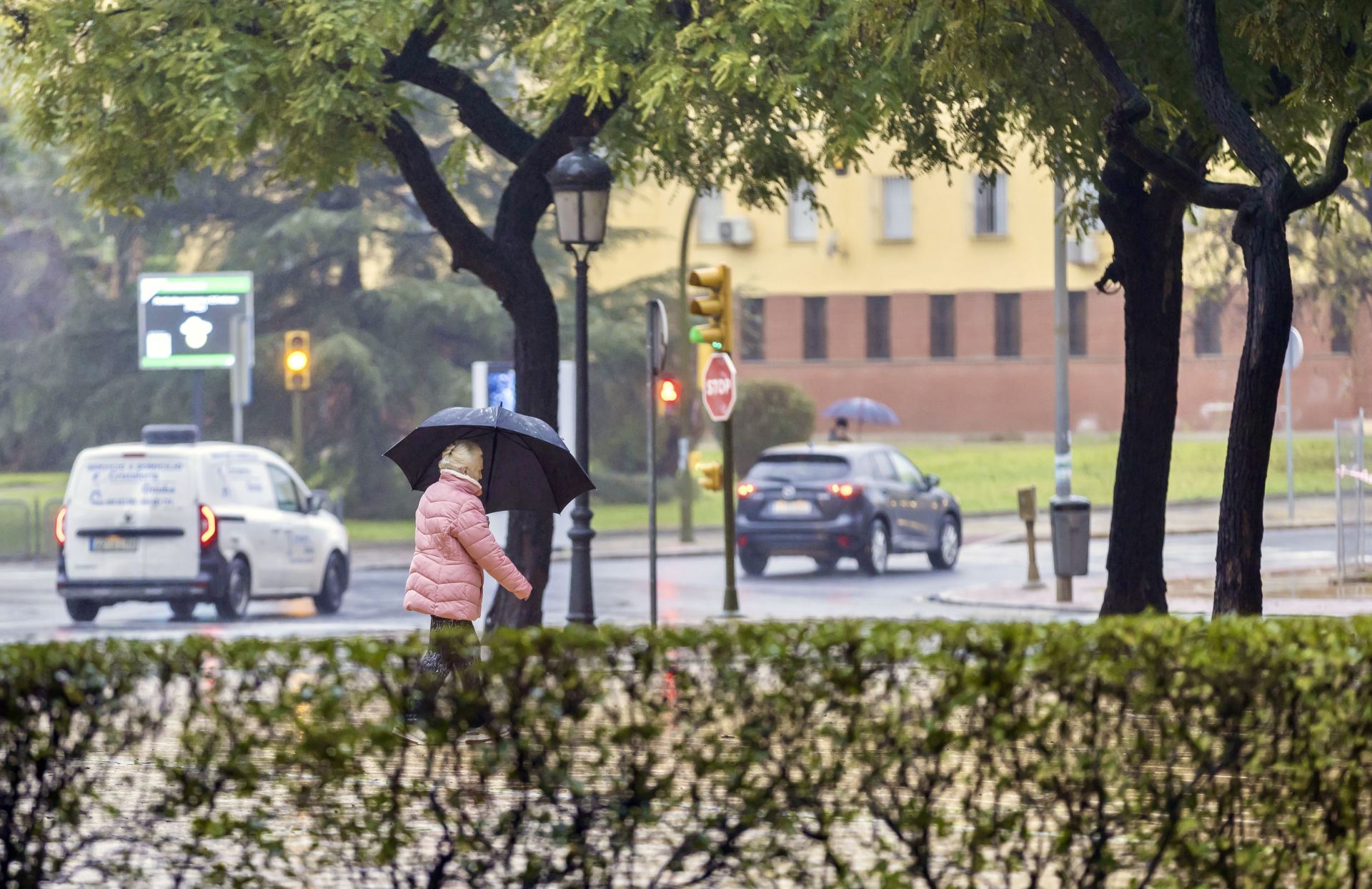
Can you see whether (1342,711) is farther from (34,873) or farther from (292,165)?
(292,165)

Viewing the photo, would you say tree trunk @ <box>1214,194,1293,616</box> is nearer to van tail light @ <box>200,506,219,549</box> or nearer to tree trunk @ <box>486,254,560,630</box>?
Answer: tree trunk @ <box>486,254,560,630</box>

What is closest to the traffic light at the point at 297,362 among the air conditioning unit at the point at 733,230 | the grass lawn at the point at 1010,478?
the grass lawn at the point at 1010,478

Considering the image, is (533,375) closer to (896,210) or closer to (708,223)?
(708,223)

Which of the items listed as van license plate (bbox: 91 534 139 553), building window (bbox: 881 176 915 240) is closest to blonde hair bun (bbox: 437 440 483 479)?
van license plate (bbox: 91 534 139 553)

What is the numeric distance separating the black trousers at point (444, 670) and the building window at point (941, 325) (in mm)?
54161

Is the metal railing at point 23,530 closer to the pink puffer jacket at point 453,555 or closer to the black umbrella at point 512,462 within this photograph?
the black umbrella at point 512,462

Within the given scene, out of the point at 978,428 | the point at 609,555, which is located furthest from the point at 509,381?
the point at 978,428

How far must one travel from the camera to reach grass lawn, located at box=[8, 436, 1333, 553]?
4178cm

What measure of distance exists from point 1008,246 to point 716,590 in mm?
36862

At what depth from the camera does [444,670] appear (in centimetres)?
560

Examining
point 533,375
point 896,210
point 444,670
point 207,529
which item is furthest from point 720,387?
point 896,210

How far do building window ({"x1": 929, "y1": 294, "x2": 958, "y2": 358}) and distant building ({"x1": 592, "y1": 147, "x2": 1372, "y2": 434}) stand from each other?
4 centimetres

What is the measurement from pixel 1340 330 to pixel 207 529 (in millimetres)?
26586

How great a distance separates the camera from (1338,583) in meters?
20.8
